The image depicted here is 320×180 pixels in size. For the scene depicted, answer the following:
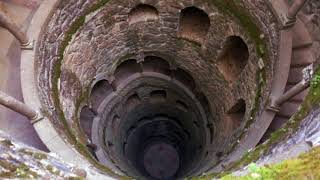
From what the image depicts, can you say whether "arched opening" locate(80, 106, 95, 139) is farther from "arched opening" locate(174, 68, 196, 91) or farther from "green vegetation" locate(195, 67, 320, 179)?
"green vegetation" locate(195, 67, 320, 179)

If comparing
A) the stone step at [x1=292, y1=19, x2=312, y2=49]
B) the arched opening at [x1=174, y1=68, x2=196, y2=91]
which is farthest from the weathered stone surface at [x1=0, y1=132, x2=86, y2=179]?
the arched opening at [x1=174, y1=68, x2=196, y2=91]

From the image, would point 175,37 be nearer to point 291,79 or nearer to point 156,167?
point 291,79

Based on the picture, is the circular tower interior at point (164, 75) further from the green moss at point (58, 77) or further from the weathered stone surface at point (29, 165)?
the weathered stone surface at point (29, 165)

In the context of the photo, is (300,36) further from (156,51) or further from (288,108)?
(156,51)

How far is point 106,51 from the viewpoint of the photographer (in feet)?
39.7

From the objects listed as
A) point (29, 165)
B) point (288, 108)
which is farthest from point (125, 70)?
point (29, 165)

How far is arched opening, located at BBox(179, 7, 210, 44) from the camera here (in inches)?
490

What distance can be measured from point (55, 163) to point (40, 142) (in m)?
3.40

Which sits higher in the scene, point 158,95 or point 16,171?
point 158,95

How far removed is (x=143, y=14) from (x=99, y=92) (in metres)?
2.79

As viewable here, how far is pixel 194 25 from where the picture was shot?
12711mm

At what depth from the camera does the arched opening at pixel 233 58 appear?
38.6 ft

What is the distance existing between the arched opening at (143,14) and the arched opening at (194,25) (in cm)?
84

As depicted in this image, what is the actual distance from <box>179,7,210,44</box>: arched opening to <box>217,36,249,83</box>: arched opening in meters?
0.86
